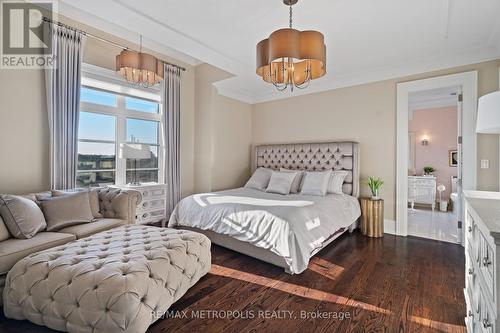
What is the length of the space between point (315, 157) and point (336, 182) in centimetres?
79

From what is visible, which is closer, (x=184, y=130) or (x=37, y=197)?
(x=37, y=197)

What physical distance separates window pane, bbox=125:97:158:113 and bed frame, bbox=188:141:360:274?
2234mm

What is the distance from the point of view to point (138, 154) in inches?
143

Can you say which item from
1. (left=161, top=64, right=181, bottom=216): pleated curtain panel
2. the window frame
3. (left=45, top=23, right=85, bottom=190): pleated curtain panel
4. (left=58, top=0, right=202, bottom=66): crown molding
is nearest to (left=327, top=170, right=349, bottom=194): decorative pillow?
(left=161, top=64, right=181, bottom=216): pleated curtain panel

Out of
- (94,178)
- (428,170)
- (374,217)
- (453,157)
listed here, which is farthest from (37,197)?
(453,157)

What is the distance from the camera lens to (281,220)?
2.56m

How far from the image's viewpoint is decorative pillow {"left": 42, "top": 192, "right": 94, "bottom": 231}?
248 centimetres

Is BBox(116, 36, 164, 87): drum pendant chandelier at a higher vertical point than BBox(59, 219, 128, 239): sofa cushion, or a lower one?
higher

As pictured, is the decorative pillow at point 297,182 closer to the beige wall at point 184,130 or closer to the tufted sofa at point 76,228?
the beige wall at point 184,130

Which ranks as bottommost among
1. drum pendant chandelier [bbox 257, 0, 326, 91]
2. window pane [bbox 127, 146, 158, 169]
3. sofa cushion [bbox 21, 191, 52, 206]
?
sofa cushion [bbox 21, 191, 52, 206]

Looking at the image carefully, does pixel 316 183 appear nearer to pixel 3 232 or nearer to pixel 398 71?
pixel 398 71

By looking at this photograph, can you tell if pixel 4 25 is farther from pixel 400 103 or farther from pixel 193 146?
pixel 400 103

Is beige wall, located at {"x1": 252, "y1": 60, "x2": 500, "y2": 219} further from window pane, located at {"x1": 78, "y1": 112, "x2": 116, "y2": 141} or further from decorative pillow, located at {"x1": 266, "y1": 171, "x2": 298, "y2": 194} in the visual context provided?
window pane, located at {"x1": 78, "y1": 112, "x2": 116, "y2": 141}

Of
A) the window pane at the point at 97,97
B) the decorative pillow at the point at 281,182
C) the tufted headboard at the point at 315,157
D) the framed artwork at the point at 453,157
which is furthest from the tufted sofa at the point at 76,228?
the framed artwork at the point at 453,157
